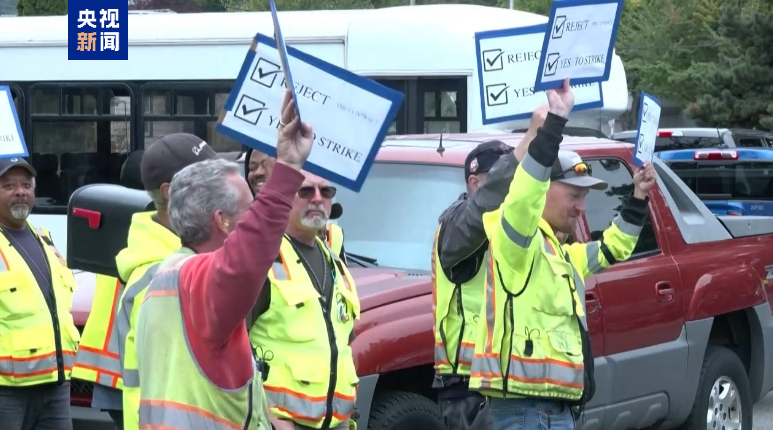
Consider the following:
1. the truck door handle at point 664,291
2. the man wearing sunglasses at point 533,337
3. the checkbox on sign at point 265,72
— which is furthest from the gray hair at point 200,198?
the truck door handle at point 664,291

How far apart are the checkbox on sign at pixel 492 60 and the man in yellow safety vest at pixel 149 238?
6.38 feet

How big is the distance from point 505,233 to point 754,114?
114 feet

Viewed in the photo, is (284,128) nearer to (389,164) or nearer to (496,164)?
(496,164)

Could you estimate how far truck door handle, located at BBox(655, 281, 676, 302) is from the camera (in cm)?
707

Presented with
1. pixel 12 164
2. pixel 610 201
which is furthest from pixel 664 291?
pixel 12 164

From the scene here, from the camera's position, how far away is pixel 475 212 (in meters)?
4.79

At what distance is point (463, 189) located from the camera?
636 centimetres

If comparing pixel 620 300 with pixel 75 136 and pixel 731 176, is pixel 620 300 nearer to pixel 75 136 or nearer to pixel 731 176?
pixel 731 176

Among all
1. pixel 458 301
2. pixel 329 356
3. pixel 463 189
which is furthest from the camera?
pixel 463 189

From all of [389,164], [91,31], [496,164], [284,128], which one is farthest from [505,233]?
[91,31]

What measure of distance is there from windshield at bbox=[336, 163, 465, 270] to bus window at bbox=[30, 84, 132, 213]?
8101 mm

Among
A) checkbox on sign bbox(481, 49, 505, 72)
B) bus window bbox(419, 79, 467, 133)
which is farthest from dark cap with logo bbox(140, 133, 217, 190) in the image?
bus window bbox(419, 79, 467, 133)

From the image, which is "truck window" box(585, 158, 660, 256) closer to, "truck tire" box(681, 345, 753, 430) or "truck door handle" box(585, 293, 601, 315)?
"truck door handle" box(585, 293, 601, 315)

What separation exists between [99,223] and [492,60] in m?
→ 1.94
